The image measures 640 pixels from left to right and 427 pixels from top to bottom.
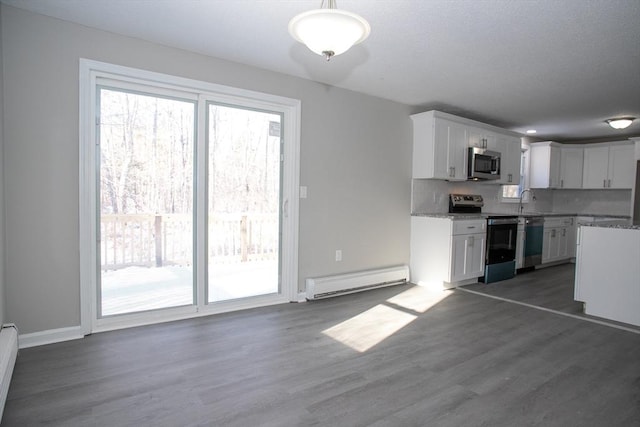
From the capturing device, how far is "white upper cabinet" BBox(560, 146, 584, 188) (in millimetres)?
6828

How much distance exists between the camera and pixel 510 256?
205 inches

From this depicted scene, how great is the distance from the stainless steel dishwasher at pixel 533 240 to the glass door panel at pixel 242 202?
4.02 metres

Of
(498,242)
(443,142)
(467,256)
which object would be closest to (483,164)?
(443,142)

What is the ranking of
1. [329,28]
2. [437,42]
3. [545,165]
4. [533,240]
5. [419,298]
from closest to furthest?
[329,28] < [437,42] < [419,298] < [533,240] < [545,165]

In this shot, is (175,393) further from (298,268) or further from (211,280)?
(298,268)

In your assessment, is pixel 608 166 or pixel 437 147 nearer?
pixel 437 147

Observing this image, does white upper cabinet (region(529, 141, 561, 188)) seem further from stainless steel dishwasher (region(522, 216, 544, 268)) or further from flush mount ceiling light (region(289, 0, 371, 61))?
flush mount ceiling light (region(289, 0, 371, 61))

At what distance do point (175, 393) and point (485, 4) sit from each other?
3.00m

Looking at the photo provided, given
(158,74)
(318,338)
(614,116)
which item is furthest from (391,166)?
(614,116)

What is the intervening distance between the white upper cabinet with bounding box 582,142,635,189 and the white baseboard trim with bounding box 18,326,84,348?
8.17 m

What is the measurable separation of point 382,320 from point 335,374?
1129 millimetres

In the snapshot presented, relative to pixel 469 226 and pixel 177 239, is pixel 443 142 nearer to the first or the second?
pixel 469 226

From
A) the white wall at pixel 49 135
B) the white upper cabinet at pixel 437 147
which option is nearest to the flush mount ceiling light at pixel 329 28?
the white wall at pixel 49 135

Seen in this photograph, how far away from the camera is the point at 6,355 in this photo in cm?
202
